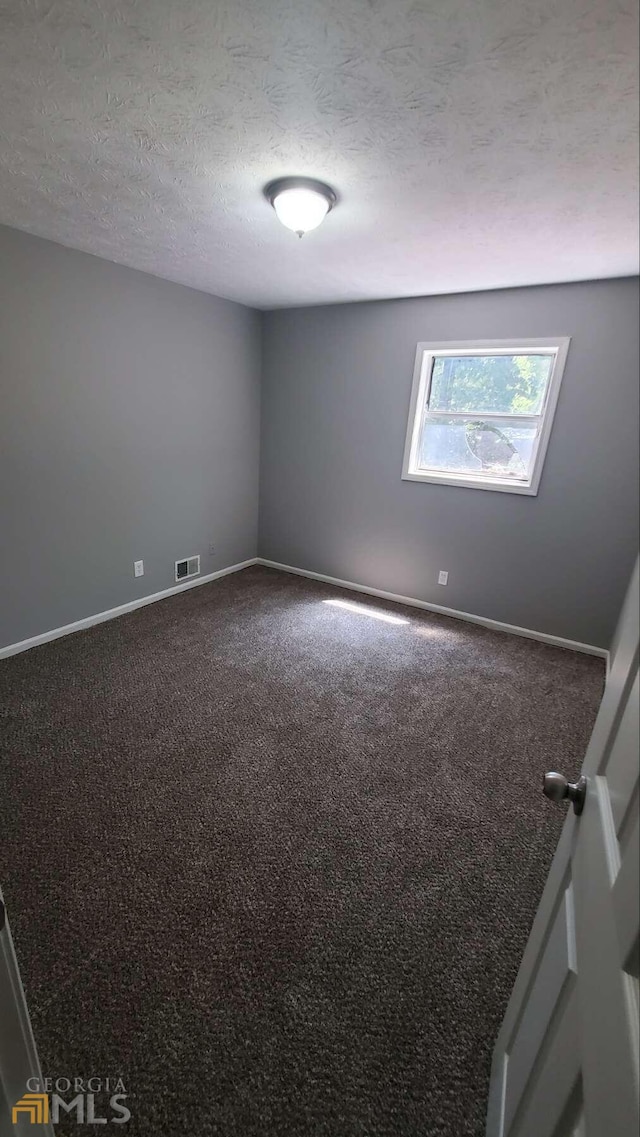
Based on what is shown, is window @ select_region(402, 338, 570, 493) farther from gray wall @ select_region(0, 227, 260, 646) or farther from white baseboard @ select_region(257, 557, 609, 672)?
gray wall @ select_region(0, 227, 260, 646)

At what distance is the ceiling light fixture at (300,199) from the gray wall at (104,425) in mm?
1424

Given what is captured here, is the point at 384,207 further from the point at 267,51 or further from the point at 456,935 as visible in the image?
the point at 456,935

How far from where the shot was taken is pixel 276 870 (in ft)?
4.83

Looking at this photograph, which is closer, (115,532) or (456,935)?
(456,935)

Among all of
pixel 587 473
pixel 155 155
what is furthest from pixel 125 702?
pixel 587 473

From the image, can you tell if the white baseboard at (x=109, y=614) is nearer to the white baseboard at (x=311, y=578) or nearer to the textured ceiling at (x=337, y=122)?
the white baseboard at (x=311, y=578)

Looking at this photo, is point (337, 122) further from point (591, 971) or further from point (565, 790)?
point (591, 971)

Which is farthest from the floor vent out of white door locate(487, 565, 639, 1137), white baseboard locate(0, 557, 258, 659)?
white door locate(487, 565, 639, 1137)

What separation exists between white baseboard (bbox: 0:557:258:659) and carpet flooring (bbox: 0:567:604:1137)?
0.09m

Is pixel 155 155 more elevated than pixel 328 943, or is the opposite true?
pixel 155 155

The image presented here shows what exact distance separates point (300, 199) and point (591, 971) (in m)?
2.21

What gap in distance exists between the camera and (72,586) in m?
2.88

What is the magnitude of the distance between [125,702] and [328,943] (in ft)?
4.76

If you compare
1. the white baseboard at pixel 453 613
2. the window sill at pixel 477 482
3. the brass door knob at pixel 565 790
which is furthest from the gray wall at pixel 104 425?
the brass door knob at pixel 565 790
